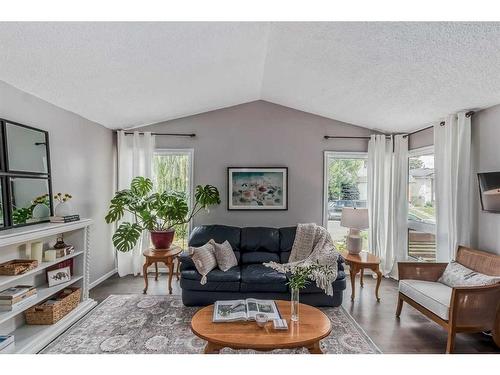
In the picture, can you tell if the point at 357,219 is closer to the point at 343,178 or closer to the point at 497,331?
the point at 343,178

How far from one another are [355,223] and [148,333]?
2.79m

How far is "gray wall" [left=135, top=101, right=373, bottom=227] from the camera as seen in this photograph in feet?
14.8

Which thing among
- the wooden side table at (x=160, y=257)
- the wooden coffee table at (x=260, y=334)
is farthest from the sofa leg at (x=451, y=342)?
the wooden side table at (x=160, y=257)

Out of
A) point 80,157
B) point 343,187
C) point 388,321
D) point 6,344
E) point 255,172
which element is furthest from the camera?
point 343,187

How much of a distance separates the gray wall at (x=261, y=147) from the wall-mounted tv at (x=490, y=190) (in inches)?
82.4

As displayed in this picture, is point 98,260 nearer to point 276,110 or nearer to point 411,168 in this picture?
point 276,110

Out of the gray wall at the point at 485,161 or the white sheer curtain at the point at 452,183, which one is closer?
the gray wall at the point at 485,161

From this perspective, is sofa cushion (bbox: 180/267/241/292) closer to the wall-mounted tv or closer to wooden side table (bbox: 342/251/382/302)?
wooden side table (bbox: 342/251/382/302)

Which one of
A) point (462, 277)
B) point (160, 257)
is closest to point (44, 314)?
point (160, 257)

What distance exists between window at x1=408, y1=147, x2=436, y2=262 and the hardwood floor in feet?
2.19

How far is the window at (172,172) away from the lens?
4566mm

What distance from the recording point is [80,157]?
364cm

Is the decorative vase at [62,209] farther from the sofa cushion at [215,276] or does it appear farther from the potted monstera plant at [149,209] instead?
the sofa cushion at [215,276]
